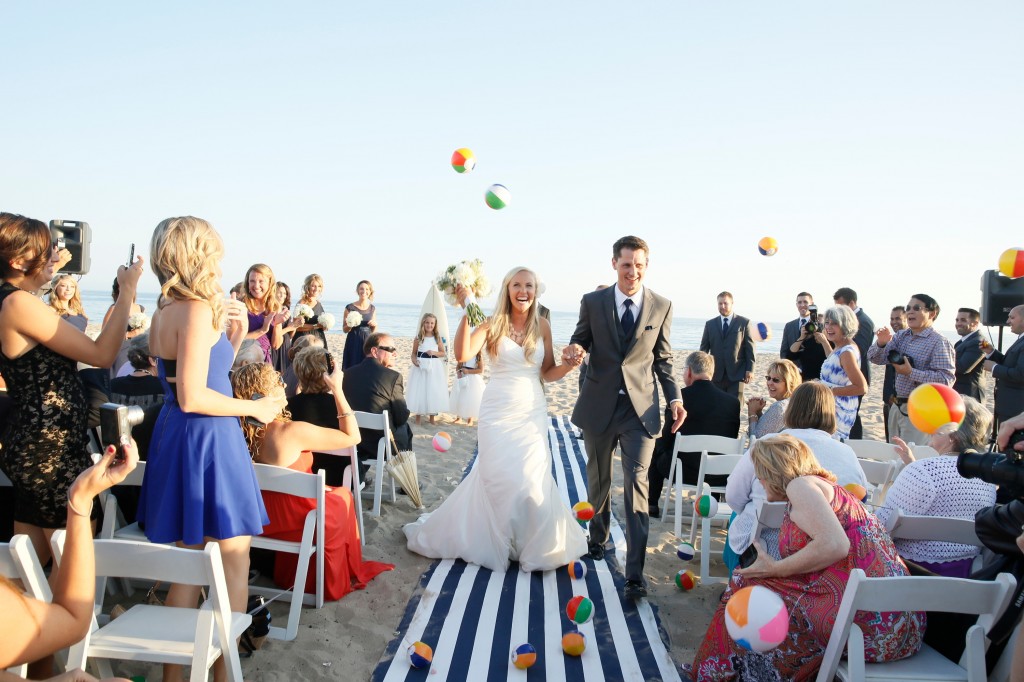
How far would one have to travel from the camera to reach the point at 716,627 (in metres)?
3.08

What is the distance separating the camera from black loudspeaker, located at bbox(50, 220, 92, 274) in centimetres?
414

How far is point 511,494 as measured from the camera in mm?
4363

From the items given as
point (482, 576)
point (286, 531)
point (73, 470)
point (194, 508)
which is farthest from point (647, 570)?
point (73, 470)

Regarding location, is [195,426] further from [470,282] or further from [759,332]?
[759,332]

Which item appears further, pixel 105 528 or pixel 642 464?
pixel 642 464

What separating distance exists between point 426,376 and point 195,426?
681cm

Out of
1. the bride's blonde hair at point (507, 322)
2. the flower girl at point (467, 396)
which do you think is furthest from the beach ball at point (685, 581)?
the flower girl at point (467, 396)

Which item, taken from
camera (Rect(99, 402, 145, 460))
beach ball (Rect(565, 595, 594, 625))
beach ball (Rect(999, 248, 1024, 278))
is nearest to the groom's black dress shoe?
beach ball (Rect(565, 595, 594, 625))

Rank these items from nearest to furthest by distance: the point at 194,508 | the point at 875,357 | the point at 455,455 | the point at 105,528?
the point at 194,508
the point at 105,528
the point at 875,357
the point at 455,455

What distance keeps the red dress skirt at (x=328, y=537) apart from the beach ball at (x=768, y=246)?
25.0 ft

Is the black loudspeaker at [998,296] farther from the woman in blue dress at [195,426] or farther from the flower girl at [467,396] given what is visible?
the woman in blue dress at [195,426]

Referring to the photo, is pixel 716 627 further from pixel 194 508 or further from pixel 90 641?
pixel 90 641

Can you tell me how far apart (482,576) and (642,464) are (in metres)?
1.28

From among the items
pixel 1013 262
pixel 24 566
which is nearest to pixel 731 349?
pixel 1013 262
